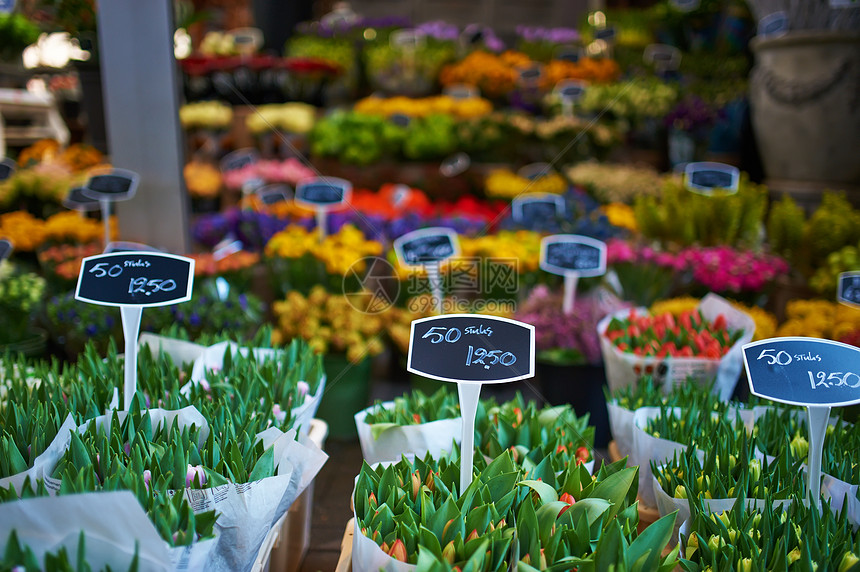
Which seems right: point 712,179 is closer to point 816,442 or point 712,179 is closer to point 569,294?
point 569,294

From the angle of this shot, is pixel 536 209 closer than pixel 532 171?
Yes

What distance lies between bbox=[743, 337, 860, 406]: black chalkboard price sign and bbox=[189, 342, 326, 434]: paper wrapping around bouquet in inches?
37.1

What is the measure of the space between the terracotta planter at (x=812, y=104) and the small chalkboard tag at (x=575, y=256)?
1854 millimetres

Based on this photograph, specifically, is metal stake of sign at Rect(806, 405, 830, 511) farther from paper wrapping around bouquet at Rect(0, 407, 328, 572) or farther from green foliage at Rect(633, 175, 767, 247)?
green foliage at Rect(633, 175, 767, 247)

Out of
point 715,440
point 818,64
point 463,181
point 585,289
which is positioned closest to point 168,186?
point 585,289

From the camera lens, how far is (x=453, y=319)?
126 centimetres

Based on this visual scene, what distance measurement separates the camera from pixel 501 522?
110 centimetres

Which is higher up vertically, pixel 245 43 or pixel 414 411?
pixel 245 43

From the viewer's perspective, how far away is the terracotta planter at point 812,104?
332 centimetres

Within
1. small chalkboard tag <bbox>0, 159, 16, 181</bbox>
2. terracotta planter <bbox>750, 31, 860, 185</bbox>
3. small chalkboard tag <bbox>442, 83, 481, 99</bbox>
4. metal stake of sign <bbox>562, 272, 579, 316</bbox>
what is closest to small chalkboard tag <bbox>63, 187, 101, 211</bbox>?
small chalkboard tag <bbox>0, 159, 16, 181</bbox>

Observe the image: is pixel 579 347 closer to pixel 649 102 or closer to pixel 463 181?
pixel 463 181

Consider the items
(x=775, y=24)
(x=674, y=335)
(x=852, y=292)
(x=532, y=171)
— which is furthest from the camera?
(x=532, y=171)

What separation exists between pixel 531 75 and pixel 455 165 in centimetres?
128

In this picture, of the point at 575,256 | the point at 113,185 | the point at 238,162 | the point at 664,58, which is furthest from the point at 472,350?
the point at 664,58
